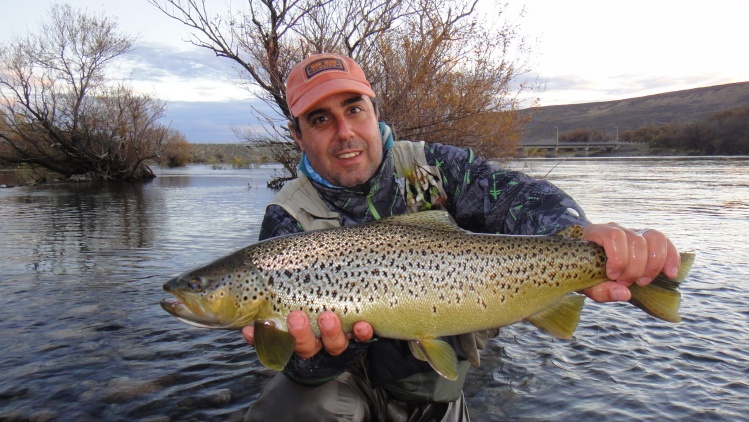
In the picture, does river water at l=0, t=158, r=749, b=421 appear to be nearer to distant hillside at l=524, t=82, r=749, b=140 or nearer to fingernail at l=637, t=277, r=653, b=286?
fingernail at l=637, t=277, r=653, b=286

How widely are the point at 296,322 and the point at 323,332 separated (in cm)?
15

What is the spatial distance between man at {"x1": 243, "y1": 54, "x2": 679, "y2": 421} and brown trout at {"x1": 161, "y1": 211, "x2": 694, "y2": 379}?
1.11 ft

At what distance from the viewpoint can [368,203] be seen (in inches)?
135

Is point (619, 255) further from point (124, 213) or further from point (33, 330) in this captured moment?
point (124, 213)

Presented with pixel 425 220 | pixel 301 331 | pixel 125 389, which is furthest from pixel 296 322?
pixel 125 389

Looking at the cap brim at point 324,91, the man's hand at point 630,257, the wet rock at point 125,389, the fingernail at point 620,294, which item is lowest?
the wet rock at point 125,389

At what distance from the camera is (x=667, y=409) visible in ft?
12.9

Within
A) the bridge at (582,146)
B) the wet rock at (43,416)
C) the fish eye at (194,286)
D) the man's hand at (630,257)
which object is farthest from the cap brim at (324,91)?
the bridge at (582,146)

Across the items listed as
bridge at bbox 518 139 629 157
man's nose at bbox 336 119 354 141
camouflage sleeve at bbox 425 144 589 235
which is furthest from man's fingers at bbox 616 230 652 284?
bridge at bbox 518 139 629 157

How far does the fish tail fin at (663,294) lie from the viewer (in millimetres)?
2385

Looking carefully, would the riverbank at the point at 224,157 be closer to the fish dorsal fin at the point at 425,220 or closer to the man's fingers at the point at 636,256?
the fish dorsal fin at the point at 425,220

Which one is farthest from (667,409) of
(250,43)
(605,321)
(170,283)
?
(250,43)

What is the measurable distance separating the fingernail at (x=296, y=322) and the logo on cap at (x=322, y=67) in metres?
1.56

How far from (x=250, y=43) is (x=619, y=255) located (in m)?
14.8
